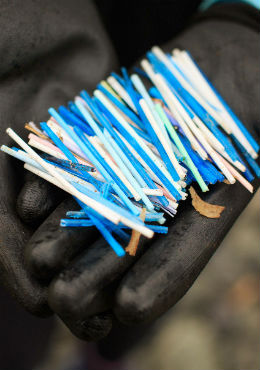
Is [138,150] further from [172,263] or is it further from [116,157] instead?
[172,263]

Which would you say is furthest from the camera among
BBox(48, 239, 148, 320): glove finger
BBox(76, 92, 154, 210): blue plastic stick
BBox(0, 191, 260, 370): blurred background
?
BBox(0, 191, 260, 370): blurred background

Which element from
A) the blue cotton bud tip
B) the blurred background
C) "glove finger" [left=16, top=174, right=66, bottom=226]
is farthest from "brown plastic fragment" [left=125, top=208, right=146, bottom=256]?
the blurred background

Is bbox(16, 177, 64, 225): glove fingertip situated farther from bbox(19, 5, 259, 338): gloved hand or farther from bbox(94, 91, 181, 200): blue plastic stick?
bbox(94, 91, 181, 200): blue plastic stick

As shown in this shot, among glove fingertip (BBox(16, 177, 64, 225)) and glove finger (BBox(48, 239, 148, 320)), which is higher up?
glove fingertip (BBox(16, 177, 64, 225))

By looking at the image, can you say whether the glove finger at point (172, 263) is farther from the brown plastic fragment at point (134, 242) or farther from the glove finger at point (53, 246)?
the glove finger at point (53, 246)

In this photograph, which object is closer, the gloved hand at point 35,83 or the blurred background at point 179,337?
the gloved hand at point 35,83

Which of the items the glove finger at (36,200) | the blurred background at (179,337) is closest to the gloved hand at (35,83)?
the glove finger at (36,200)

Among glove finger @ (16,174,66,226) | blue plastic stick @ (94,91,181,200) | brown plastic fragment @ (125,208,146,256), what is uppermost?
glove finger @ (16,174,66,226)

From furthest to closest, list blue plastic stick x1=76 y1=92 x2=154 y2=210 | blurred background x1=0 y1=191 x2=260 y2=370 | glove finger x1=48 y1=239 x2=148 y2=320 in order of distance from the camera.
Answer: blurred background x1=0 y1=191 x2=260 y2=370 → blue plastic stick x1=76 y1=92 x2=154 y2=210 → glove finger x1=48 y1=239 x2=148 y2=320
